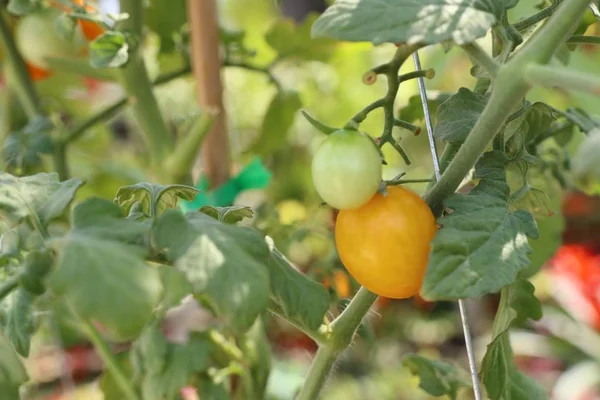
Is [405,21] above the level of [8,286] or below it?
above

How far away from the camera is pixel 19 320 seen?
0.45 meters

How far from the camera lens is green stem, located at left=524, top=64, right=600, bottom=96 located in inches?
13.7

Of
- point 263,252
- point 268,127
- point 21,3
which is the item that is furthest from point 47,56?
point 263,252

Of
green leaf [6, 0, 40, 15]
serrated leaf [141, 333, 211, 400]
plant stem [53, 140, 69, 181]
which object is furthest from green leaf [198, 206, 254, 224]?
plant stem [53, 140, 69, 181]

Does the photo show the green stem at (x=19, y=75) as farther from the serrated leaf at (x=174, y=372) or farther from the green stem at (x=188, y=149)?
the serrated leaf at (x=174, y=372)

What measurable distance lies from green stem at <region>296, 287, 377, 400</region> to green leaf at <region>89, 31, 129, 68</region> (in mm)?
293

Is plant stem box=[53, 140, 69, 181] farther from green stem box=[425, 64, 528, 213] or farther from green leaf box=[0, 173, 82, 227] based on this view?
green stem box=[425, 64, 528, 213]

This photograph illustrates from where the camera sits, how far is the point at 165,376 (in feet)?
1.73

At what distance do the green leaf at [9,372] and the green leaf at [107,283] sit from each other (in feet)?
0.22

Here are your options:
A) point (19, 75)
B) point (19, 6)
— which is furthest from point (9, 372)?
point (19, 75)

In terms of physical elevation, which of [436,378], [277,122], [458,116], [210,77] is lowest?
[436,378]

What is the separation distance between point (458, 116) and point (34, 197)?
0.99 ft

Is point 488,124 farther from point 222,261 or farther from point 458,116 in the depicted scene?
point 222,261

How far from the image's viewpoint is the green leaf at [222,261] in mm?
367
